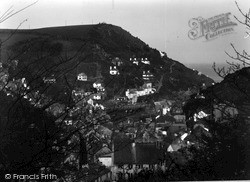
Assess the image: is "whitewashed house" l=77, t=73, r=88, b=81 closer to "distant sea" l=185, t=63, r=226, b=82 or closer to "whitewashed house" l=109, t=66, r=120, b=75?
"whitewashed house" l=109, t=66, r=120, b=75

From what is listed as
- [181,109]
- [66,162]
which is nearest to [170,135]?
[181,109]

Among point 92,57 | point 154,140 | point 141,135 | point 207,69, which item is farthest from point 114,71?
point 207,69

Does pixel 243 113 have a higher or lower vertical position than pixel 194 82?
lower

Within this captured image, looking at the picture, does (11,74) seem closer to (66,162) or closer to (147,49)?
(66,162)

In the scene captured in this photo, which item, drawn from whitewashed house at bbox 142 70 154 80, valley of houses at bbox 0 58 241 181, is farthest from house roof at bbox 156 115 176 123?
whitewashed house at bbox 142 70 154 80

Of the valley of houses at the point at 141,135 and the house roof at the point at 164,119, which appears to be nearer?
the valley of houses at the point at 141,135

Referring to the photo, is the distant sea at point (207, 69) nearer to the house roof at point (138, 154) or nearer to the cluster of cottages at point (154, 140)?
the cluster of cottages at point (154, 140)

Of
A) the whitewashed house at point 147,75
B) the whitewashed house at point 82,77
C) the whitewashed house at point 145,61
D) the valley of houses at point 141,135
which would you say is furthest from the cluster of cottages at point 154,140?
the whitewashed house at point 82,77
